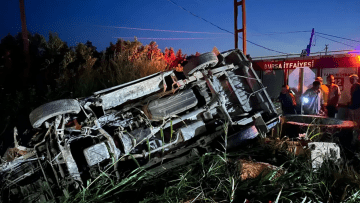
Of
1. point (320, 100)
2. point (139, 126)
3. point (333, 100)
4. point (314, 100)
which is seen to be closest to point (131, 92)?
point (139, 126)

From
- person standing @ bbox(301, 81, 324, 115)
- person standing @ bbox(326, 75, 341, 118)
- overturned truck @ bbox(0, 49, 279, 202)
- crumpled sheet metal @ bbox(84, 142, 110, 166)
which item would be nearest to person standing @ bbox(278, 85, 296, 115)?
person standing @ bbox(301, 81, 324, 115)

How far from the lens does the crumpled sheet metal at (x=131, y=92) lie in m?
3.32

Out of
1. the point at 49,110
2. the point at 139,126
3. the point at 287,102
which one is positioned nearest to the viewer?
the point at 49,110

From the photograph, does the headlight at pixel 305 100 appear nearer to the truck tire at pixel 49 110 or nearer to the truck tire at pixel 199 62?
the truck tire at pixel 199 62

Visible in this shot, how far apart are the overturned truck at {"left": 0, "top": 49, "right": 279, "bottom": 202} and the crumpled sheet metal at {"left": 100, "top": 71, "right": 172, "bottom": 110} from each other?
1cm

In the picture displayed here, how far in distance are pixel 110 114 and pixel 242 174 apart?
2.02 metres

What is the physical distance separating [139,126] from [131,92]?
0.53 m

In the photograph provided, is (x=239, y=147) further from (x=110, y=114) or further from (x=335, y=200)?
(x=110, y=114)

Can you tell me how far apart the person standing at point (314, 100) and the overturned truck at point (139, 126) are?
84.3 inches

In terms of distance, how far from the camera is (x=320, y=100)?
5.99 metres

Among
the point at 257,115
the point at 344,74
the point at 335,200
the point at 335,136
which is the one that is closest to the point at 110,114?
the point at 257,115

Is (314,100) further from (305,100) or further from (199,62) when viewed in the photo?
(199,62)

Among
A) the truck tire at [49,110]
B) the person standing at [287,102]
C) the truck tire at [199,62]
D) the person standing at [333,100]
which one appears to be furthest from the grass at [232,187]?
the person standing at [333,100]

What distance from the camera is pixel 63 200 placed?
2.45 meters
